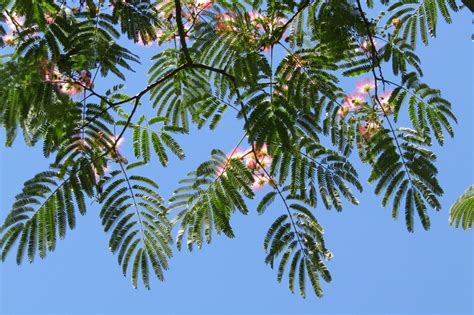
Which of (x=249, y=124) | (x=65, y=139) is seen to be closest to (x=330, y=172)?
(x=249, y=124)

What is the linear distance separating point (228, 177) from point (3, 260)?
131 centimetres

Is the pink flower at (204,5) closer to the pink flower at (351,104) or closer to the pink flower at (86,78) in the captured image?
the pink flower at (86,78)

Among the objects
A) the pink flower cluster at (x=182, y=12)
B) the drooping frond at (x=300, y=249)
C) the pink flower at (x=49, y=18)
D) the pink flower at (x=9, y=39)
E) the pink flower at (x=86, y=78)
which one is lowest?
the drooping frond at (x=300, y=249)

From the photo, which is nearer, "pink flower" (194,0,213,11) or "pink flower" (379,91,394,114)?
"pink flower" (379,91,394,114)

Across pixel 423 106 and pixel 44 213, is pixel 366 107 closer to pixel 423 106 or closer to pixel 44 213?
pixel 423 106

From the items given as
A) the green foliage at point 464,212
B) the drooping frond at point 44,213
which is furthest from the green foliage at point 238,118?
the green foliage at point 464,212

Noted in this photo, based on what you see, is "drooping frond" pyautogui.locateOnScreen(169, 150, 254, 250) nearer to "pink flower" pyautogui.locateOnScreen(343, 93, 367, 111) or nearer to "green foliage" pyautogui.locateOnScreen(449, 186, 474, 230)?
"pink flower" pyautogui.locateOnScreen(343, 93, 367, 111)

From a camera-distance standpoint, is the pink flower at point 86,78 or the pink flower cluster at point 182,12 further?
the pink flower cluster at point 182,12

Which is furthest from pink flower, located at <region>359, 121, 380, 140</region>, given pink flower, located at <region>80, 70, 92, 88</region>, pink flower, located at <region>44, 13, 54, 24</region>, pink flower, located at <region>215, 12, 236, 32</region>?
pink flower, located at <region>44, 13, 54, 24</region>

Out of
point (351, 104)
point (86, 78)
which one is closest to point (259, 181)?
point (351, 104)

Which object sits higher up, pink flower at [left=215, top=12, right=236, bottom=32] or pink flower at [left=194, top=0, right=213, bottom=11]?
pink flower at [left=194, top=0, right=213, bottom=11]

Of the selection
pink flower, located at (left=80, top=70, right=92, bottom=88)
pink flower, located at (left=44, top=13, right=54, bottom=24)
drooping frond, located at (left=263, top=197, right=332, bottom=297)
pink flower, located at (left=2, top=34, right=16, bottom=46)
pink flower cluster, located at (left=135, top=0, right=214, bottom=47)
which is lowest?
drooping frond, located at (left=263, top=197, right=332, bottom=297)

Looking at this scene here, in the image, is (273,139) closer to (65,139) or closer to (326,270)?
(326,270)

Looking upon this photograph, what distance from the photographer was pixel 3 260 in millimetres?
3844
